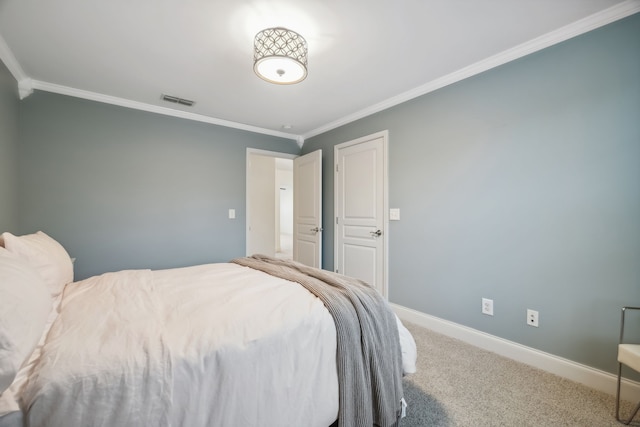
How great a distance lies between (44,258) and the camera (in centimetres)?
137

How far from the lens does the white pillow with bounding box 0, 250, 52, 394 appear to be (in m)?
0.70

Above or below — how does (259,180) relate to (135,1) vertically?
below

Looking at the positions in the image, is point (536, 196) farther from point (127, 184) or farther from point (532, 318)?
point (127, 184)

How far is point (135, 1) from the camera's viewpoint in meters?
1.61

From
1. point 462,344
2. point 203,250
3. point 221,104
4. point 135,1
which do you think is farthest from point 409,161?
point 203,250

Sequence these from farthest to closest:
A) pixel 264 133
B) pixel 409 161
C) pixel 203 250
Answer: pixel 264 133 < pixel 203 250 < pixel 409 161

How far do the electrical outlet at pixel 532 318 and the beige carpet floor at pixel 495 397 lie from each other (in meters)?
0.32

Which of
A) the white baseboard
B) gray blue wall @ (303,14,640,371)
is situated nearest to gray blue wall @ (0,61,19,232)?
gray blue wall @ (303,14,640,371)

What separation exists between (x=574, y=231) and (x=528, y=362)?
1035 mm

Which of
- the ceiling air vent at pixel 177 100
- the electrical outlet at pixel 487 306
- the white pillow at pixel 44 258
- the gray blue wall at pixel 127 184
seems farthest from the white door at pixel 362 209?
the white pillow at pixel 44 258

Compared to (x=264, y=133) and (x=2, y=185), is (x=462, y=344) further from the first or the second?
(x=2, y=185)

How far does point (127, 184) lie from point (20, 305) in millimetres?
2594

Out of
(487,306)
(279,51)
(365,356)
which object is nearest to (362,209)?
(487,306)

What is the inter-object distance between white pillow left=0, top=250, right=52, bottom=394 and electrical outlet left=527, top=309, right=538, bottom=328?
277 centimetres
